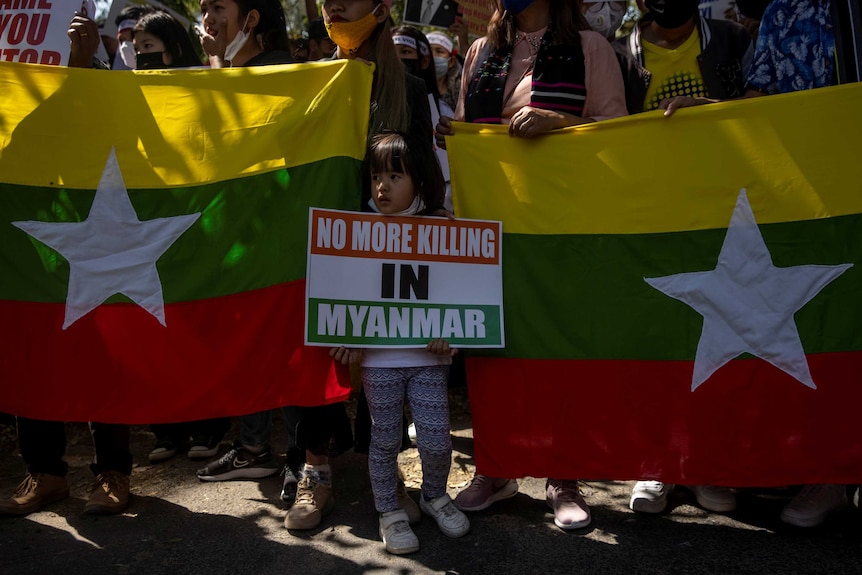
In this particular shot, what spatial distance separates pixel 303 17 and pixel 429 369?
12125mm

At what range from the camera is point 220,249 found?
3.43m

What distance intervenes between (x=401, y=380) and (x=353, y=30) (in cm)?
149

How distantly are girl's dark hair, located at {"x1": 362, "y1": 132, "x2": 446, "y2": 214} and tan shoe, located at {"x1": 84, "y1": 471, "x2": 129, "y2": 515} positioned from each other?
176 centimetres

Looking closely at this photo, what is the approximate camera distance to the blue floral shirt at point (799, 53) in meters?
3.41

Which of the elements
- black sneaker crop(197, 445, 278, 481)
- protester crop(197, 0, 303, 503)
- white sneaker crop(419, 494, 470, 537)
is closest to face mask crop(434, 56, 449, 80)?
protester crop(197, 0, 303, 503)

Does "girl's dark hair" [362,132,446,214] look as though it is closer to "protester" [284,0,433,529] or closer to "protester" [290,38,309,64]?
"protester" [284,0,433,529]

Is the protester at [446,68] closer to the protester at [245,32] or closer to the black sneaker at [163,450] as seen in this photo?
the protester at [245,32]

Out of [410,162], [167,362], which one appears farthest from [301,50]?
[167,362]

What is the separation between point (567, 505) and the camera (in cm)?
347

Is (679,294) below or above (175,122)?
below

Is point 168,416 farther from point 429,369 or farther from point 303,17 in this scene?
point 303,17

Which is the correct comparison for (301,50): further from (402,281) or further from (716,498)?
(716,498)

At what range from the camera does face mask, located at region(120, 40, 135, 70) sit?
17.7 ft

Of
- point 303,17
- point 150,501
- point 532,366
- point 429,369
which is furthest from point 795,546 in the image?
point 303,17
